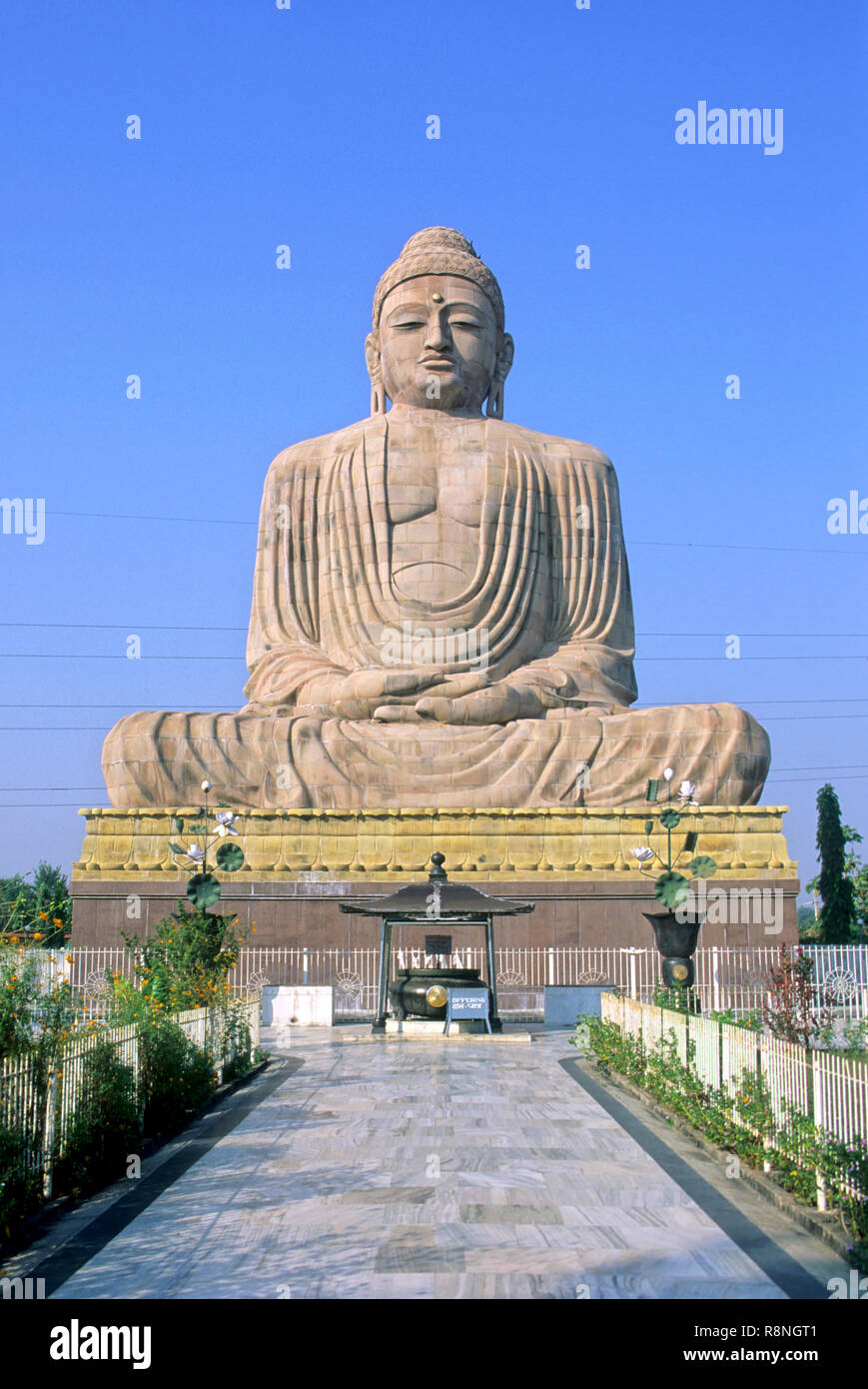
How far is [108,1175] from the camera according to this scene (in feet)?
21.9

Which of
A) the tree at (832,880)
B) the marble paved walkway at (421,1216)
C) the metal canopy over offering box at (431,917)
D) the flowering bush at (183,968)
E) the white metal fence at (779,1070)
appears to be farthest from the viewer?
the tree at (832,880)

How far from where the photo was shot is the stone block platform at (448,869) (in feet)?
57.3

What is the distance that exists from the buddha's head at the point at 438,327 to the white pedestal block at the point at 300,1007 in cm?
1058

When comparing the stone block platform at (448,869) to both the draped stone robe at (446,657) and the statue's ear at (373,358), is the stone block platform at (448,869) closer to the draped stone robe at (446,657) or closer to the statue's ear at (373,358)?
the draped stone robe at (446,657)

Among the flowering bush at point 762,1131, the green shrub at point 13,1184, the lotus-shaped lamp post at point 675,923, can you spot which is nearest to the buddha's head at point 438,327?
the lotus-shaped lamp post at point 675,923

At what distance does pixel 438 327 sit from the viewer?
71.4ft

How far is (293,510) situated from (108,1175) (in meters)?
16.2

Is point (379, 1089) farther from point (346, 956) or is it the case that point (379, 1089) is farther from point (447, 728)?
point (447, 728)

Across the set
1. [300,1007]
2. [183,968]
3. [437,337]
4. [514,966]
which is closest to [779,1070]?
[183,968]

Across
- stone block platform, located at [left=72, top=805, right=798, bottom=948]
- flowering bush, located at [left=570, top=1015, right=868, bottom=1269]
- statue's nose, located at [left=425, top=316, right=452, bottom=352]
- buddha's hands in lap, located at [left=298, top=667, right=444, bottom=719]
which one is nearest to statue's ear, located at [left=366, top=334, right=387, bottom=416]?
statue's nose, located at [left=425, top=316, right=452, bottom=352]

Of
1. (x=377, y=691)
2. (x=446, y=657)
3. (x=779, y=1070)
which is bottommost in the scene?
(x=779, y=1070)

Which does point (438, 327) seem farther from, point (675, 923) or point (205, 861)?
point (675, 923)

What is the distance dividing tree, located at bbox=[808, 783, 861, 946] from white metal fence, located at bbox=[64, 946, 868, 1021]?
9.33m

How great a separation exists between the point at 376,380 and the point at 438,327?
6.16ft
